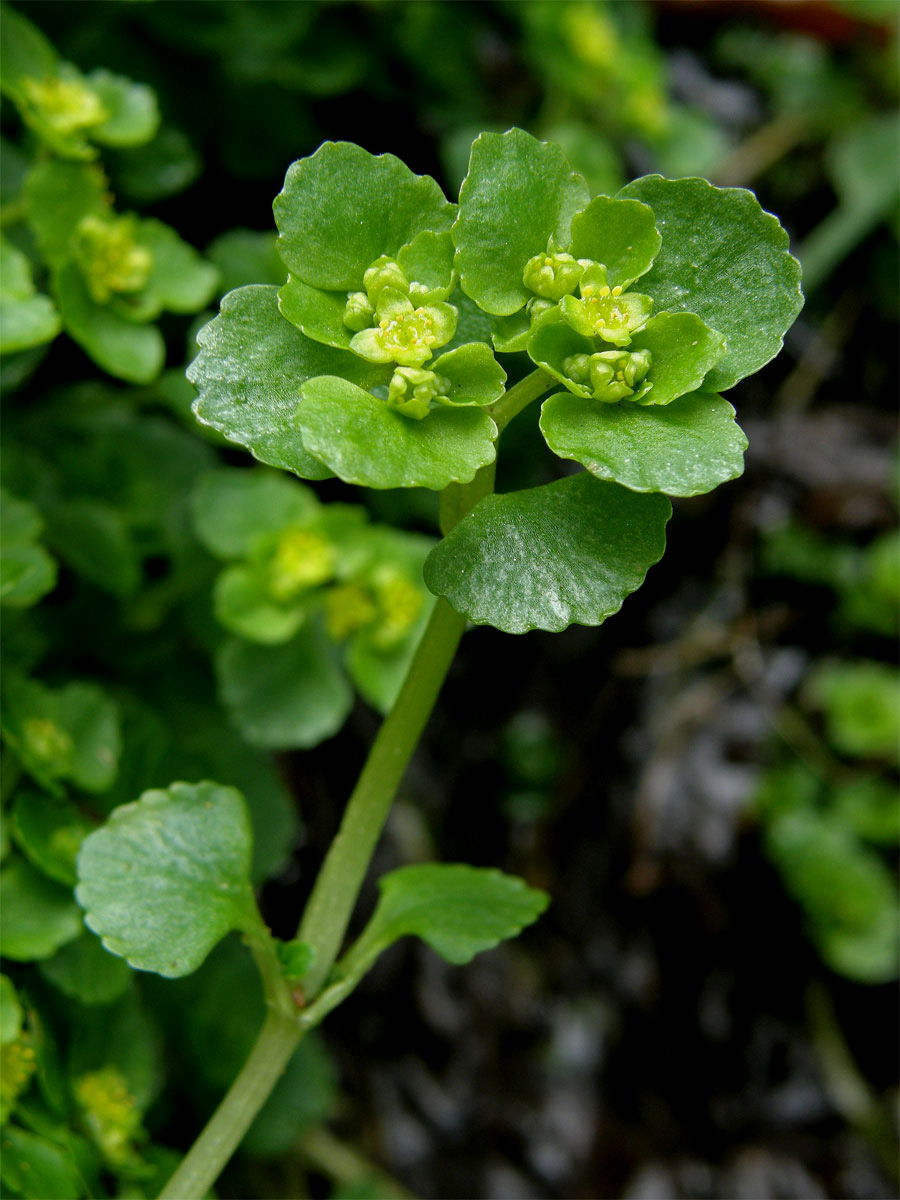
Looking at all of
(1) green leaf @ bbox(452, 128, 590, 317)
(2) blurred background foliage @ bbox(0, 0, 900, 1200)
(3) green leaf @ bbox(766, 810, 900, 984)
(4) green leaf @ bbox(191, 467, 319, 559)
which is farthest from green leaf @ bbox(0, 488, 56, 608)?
(3) green leaf @ bbox(766, 810, 900, 984)

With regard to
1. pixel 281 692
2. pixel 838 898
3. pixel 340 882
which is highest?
pixel 340 882

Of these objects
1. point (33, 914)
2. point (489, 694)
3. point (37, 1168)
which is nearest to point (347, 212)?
point (33, 914)

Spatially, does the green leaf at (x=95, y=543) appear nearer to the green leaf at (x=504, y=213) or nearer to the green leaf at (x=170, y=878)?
the green leaf at (x=170, y=878)

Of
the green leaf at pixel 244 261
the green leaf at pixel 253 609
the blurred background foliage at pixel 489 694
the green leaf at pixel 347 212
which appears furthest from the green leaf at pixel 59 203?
the green leaf at pixel 347 212

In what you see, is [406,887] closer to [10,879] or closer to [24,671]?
[10,879]

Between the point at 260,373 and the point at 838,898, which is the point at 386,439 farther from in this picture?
the point at 838,898
